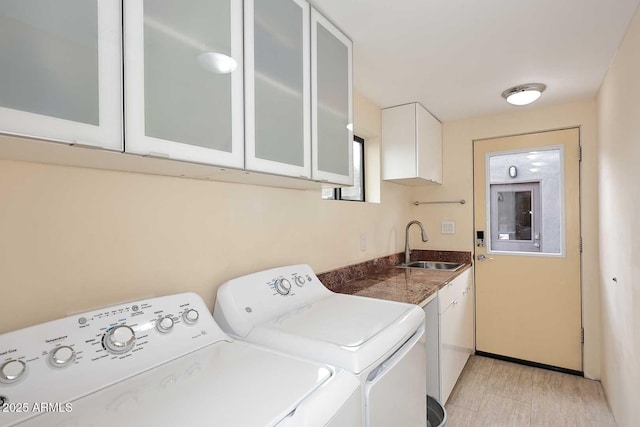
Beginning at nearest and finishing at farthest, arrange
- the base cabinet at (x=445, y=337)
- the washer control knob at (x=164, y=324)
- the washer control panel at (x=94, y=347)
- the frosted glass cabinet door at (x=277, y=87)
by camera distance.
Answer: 1. the washer control panel at (x=94, y=347)
2. the washer control knob at (x=164, y=324)
3. the frosted glass cabinet door at (x=277, y=87)
4. the base cabinet at (x=445, y=337)

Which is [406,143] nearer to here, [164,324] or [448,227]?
[448,227]

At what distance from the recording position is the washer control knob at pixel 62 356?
787 mm

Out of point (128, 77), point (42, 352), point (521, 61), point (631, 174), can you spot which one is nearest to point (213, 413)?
point (42, 352)

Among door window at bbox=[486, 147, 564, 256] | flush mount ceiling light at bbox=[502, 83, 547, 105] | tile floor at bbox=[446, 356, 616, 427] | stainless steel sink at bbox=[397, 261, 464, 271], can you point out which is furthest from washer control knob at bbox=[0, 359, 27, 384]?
door window at bbox=[486, 147, 564, 256]

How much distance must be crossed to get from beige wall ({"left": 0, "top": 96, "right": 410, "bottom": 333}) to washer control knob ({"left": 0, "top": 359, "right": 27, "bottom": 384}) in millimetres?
158

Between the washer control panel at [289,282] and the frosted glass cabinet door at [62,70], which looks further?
the washer control panel at [289,282]

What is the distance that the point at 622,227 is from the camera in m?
1.76

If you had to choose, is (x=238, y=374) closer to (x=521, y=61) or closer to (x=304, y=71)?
(x=304, y=71)

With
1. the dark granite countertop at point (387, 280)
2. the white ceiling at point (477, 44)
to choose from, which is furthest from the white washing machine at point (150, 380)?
the white ceiling at point (477, 44)

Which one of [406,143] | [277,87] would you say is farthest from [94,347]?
[406,143]

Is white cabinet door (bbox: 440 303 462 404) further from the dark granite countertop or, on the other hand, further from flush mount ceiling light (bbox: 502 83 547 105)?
flush mount ceiling light (bbox: 502 83 547 105)

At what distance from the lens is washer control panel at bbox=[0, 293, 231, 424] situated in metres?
0.74

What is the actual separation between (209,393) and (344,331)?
20.0 inches

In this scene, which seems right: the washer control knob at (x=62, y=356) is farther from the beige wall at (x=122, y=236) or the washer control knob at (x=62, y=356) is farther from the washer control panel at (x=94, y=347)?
the beige wall at (x=122, y=236)
